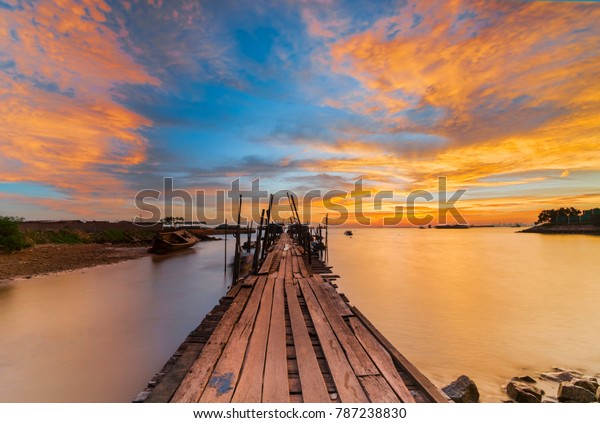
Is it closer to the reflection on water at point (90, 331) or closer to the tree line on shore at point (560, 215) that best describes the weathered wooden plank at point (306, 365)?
the reflection on water at point (90, 331)

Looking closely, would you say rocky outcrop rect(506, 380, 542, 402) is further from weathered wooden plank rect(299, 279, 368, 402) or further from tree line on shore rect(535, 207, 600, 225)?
tree line on shore rect(535, 207, 600, 225)

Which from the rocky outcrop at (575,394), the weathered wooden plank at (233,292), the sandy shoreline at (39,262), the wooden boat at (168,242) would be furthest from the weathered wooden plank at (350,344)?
the wooden boat at (168,242)

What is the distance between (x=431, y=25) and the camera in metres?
7.77

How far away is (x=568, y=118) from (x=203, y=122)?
41.0 feet

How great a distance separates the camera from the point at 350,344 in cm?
491

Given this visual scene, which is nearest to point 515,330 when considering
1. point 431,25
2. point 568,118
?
point 568,118

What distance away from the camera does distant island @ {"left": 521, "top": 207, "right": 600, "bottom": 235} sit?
93688 mm

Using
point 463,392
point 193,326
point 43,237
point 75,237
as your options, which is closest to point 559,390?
point 463,392

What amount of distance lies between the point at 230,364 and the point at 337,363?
1491 mm

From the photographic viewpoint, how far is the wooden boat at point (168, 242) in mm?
35250

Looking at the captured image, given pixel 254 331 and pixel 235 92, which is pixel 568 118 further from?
pixel 254 331

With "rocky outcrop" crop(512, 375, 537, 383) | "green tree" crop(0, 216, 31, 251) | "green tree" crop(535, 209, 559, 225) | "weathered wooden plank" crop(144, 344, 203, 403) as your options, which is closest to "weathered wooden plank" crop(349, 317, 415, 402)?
"weathered wooden plank" crop(144, 344, 203, 403)

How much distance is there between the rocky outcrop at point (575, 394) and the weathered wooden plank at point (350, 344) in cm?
499

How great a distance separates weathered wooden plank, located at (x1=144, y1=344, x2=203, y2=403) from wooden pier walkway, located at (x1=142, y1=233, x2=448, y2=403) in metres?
0.01
